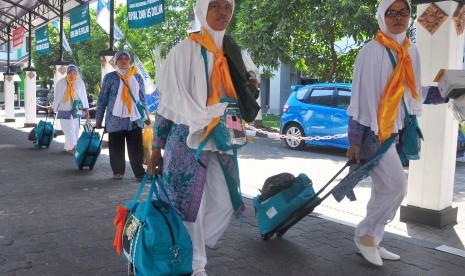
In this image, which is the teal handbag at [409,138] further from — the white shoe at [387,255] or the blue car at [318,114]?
the blue car at [318,114]

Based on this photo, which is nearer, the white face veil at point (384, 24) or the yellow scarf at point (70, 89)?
the white face veil at point (384, 24)

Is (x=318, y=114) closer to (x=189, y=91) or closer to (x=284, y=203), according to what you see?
(x=284, y=203)

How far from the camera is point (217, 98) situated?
10.5 ft

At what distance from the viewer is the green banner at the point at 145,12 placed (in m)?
9.01

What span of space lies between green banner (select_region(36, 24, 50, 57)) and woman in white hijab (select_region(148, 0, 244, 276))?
16.3 m

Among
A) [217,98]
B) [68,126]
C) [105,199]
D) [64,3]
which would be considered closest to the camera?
[217,98]

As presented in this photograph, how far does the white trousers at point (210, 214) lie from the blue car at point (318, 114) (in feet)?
26.1

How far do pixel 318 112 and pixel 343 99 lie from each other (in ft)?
2.23

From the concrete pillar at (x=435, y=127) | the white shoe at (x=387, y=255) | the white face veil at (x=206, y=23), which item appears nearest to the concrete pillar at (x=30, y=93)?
the concrete pillar at (x=435, y=127)

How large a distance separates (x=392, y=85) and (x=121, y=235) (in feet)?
7.19

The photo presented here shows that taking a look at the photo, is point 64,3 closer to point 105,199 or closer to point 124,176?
point 124,176

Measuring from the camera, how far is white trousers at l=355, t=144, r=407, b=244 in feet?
12.3

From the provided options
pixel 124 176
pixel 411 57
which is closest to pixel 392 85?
pixel 411 57

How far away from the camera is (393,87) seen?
3.70 metres
